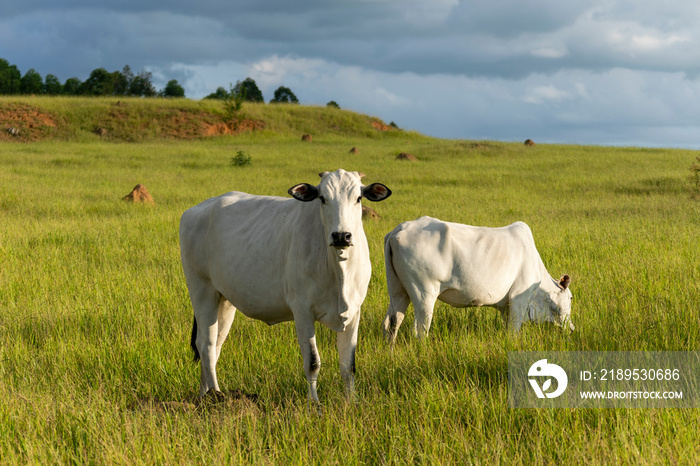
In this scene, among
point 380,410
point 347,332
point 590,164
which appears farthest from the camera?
point 590,164

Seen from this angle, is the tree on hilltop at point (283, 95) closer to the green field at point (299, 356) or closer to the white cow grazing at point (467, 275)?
Result: the green field at point (299, 356)

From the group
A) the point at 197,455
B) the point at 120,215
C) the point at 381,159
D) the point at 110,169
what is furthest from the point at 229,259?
the point at 381,159

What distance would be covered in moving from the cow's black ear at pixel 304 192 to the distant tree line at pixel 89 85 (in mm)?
77967

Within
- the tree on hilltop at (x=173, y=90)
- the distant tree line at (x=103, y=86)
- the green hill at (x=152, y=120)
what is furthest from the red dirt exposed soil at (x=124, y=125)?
the tree on hilltop at (x=173, y=90)

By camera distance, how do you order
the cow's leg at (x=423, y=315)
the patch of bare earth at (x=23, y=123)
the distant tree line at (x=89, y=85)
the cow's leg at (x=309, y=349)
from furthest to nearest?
the distant tree line at (x=89, y=85)
the patch of bare earth at (x=23, y=123)
the cow's leg at (x=423, y=315)
the cow's leg at (x=309, y=349)

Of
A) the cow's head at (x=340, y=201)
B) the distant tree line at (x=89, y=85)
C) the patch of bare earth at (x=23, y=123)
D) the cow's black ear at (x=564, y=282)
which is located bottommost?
the cow's black ear at (x=564, y=282)

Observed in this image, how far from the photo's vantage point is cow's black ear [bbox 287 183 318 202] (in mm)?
4454

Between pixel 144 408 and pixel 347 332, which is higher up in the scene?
pixel 347 332

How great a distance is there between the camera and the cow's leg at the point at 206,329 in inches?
217

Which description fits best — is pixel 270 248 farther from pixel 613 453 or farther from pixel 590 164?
pixel 590 164

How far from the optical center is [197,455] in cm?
389

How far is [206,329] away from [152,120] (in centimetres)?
4652

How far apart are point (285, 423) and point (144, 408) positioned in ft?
3.93

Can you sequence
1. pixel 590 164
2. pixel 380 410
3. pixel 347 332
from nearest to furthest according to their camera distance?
pixel 380 410, pixel 347 332, pixel 590 164
